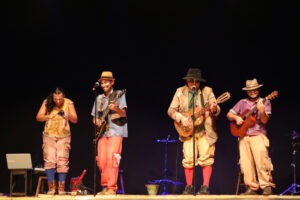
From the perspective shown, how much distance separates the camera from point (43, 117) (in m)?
6.87

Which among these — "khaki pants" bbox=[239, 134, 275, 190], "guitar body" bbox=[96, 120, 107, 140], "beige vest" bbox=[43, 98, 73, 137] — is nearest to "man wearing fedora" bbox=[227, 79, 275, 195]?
"khaki pants" bbox=[239, 134, 275, 190]

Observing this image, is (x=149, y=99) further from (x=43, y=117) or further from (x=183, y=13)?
(x=43, y=117)

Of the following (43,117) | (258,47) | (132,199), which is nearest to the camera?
(132,199)

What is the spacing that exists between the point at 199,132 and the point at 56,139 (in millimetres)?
2351

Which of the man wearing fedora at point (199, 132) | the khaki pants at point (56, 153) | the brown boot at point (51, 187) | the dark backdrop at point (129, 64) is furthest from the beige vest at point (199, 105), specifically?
the dark backdrop at point (129, 64)

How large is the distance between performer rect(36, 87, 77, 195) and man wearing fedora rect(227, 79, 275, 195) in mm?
2750

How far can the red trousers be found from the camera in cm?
625

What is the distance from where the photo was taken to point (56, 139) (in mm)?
6801

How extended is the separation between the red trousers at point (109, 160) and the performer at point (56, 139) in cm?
74

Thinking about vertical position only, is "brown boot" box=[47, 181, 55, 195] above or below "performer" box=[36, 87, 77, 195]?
below

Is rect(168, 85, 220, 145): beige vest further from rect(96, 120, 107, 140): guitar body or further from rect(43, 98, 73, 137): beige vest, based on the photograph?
rect(43, 98, 73, 137): beige vest

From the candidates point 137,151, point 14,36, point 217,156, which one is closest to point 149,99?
point 137,151

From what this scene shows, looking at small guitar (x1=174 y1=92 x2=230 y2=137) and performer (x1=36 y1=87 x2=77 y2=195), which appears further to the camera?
performer (x1=36 y1=87 x2=77 y2=195)

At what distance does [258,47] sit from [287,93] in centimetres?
122
